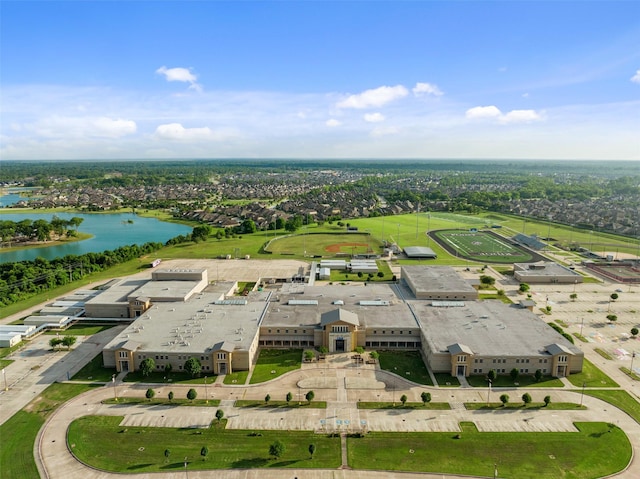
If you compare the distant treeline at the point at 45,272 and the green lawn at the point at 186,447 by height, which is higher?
the distant treeline at the point at 45,272

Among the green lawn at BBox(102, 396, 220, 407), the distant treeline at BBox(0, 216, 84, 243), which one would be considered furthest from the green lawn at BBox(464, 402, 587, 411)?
the distant treeline at BBox(0, 216, 84, 243)

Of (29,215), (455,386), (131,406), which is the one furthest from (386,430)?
(29,215)

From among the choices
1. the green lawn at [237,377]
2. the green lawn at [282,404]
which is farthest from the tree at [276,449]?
the green lawn at [237,377]

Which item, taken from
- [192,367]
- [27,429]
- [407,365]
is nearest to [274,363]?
[192,367]

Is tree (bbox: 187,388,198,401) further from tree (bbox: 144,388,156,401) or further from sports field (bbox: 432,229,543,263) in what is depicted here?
sports field (bbox: 432,229,543,263)

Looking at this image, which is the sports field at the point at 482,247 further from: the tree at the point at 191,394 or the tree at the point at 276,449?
the tree at the point at 276,449
